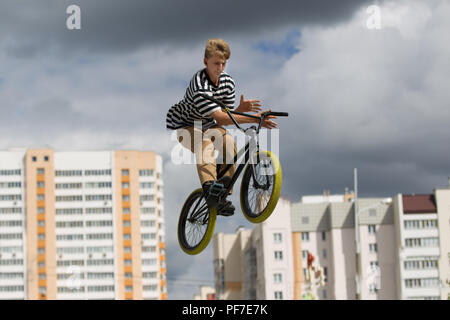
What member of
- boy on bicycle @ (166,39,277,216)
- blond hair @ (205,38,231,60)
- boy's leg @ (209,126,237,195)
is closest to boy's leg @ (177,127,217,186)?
boy on bicycle @ (166,39,277,216)

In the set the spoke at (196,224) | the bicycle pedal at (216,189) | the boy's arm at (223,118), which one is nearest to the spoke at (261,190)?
the bicycle pedal at (216,189)

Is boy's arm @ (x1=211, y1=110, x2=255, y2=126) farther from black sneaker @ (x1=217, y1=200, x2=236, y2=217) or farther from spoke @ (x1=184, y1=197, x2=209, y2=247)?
spoke @ (x1=184, y1=197, x2=209, y2=247)

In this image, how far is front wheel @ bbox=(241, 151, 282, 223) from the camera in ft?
35.1

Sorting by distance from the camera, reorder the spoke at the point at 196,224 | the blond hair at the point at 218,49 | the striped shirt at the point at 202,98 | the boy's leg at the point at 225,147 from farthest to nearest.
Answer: the spoke at the point at 196,224 < the boy's leg at the point at 225,147 < the striped shirt at the point at 202,98 < the blond hair at the point at 218,49

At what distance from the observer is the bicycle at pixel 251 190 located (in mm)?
10717

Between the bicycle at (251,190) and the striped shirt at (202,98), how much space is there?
204 millimetres

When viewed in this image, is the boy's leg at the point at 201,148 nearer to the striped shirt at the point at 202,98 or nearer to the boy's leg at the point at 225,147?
the boy's leg at the point at 225,147

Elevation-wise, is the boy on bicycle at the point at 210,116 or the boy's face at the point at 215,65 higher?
the boy's face at the point at 215,65
